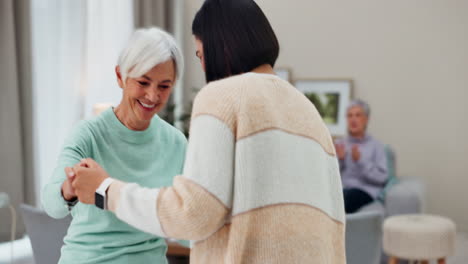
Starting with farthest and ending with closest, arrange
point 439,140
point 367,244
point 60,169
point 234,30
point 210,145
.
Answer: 1. point 439,140
2. point 367,244
3. point 60,169
4. point 234,30
5. point 210,145

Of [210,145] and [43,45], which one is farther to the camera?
[43,45]

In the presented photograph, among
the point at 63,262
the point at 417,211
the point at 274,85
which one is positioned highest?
the point at 274,85

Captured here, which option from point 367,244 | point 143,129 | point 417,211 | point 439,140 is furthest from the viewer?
point 439,140

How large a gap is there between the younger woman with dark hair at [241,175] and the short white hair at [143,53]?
0.89 feet

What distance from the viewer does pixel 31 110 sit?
14.0ft

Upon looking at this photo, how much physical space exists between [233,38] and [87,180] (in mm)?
421

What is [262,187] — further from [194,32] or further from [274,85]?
[194,32]

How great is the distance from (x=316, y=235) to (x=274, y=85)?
314mm

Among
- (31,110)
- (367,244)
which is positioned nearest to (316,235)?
(367,244)

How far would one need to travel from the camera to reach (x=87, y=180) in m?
1.20

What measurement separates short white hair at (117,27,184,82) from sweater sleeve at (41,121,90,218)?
0.19 m

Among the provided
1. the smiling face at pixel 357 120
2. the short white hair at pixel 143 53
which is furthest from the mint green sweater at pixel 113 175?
the smiling face at pixel 357 120

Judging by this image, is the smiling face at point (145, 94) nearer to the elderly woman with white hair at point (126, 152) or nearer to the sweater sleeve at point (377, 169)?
the elderly woman with white hair at point (126, 152)

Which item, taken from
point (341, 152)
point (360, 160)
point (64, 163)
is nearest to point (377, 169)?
point (360, 160)
